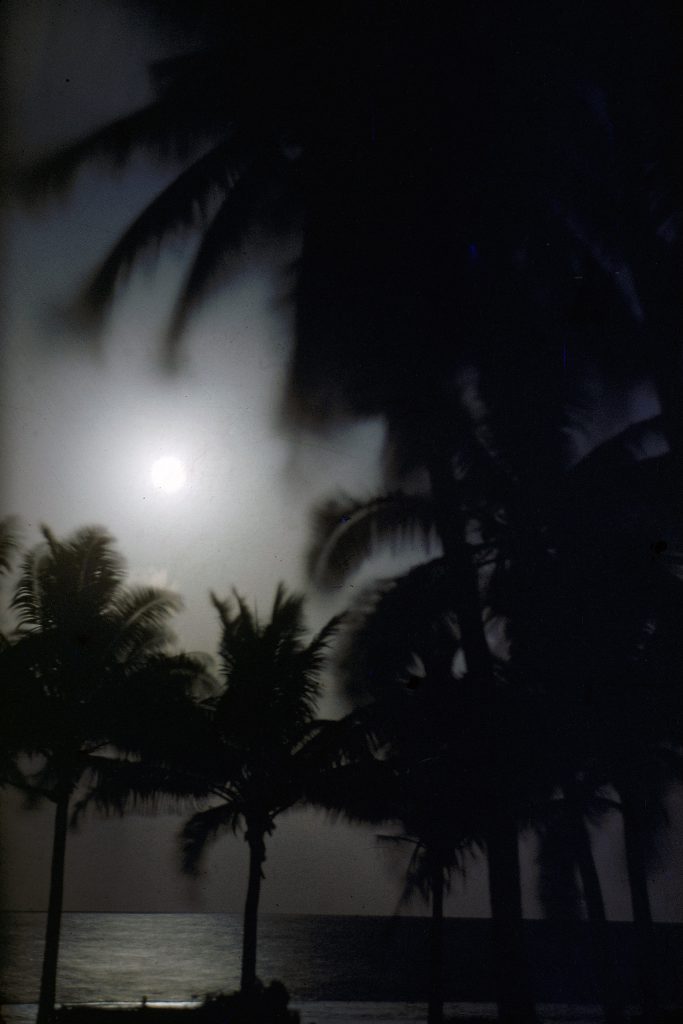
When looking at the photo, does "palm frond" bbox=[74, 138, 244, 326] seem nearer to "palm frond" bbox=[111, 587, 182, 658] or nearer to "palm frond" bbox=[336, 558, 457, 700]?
"palm frond" bbox=[111, 587, 182, 658]

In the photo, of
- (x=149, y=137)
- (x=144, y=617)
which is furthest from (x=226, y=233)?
(x=144, y=617)

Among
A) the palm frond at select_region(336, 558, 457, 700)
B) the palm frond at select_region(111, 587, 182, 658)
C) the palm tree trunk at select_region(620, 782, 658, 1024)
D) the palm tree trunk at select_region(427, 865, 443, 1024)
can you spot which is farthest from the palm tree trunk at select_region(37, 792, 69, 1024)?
the palm tree trunk at select_region(620, 782, 658, 1024)

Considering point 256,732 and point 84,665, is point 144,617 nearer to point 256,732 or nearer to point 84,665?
point 84,665

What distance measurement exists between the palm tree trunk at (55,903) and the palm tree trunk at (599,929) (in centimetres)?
153

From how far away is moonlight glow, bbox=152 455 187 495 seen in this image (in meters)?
2.79

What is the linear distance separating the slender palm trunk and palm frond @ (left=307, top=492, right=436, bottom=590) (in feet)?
0.23

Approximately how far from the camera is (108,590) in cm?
281

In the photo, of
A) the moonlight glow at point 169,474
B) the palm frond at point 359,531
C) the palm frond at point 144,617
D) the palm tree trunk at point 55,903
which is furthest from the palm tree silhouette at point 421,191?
the palm tree trunk at point 55,903

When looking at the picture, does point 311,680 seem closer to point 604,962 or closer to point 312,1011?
point 312,1011

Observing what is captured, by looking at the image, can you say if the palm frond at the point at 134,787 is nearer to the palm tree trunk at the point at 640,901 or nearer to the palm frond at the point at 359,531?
the palm frond at the point at 359,531

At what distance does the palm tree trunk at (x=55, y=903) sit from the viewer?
253cm

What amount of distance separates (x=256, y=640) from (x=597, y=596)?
43.7 inches

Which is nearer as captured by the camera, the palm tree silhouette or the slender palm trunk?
the slender palm trunk

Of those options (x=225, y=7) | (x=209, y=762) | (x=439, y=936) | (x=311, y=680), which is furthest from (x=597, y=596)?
(x=225, y=7)
